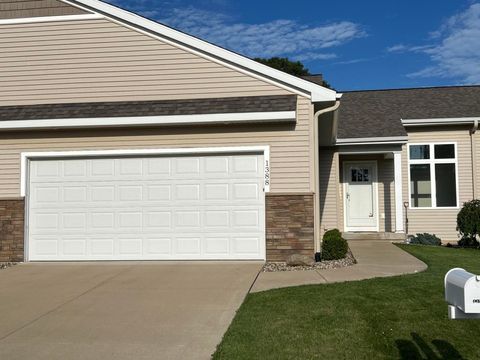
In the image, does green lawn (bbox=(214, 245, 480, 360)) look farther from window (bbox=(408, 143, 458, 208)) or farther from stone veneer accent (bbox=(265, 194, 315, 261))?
window (bbox=(408, 143, 458, 208))

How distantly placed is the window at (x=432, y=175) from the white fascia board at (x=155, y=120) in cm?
745

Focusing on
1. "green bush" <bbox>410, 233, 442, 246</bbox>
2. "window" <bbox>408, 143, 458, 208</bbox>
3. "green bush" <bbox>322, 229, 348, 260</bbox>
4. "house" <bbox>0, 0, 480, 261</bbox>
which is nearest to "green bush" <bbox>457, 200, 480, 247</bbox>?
"green bush" <bbox>410, 233, 442, 246</bbox>

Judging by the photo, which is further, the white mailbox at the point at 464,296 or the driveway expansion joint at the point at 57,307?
the driveway expansion joint at the point at 57,307

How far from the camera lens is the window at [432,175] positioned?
15.8 meters

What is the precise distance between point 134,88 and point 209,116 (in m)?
2.08

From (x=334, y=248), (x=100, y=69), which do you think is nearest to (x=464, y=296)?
(x=334, y=248)

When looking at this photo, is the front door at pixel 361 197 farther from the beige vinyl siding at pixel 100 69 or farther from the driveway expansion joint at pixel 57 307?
the driveway expansion joint at pixel 57 307

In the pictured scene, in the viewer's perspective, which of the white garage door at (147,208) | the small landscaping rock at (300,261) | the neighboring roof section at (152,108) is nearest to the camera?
the small landscaping rock at (300,261)

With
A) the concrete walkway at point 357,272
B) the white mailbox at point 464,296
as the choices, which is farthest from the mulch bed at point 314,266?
the white mailbox at point 464,296

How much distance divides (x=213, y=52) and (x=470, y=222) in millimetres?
8401

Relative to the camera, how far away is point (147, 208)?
34.8ft

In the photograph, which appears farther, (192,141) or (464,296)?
(192,141)

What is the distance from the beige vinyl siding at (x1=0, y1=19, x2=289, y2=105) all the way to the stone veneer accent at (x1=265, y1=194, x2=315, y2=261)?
234 cm

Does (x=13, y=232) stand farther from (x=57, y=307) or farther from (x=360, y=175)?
(x=360, y=175)
